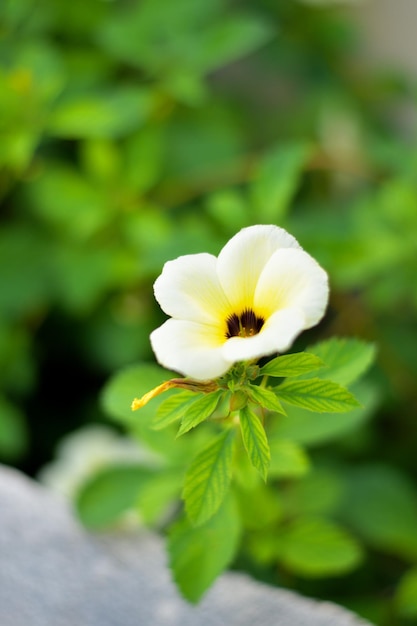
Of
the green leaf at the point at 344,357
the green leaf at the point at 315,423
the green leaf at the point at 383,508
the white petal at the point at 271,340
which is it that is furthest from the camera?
the green leaf at the point at 383,508

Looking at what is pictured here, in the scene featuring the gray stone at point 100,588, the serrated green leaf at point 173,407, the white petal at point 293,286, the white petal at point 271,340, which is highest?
the white petal at point 293,286

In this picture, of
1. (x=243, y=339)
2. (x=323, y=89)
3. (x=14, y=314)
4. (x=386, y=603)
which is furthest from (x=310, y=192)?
(x=243, y=339)

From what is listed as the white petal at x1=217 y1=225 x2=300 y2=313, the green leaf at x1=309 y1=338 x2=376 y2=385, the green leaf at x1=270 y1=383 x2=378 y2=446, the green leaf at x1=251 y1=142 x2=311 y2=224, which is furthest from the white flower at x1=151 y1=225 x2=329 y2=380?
the green leaf at x1=251 y1=142 x2=311 y2=224

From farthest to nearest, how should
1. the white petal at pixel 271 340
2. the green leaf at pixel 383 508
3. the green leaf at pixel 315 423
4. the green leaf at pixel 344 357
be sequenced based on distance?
the green leaf at pixel 383 508, the green leaf at pixel 315 423, the green leaf at pixel 344 357, the white petal at pixel 271 340

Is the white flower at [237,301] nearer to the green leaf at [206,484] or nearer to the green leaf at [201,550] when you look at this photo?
the green leaf at [206,484]

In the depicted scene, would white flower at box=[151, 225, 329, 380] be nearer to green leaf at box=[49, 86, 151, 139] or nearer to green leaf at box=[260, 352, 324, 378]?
green leaf at box=[260, 352, 324, 378]

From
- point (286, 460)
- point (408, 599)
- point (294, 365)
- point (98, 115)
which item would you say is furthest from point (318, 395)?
point (98, 115)

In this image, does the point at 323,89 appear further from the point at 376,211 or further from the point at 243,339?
the point at 243,339

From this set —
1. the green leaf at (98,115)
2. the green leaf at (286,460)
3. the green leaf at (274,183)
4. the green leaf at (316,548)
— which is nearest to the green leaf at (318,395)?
the green leaf at (286,460)
